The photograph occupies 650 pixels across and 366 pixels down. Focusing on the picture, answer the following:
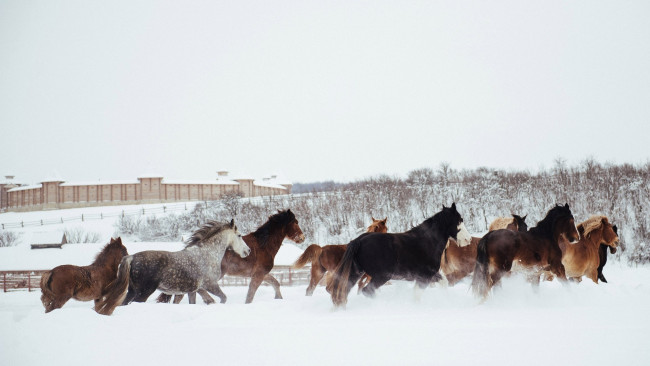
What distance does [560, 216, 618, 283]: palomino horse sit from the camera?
8484 mm

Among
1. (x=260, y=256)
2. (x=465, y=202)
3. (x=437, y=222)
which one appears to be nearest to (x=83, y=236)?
(x=465, y=202)

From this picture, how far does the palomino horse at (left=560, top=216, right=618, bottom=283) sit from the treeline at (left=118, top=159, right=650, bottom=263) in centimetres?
1800

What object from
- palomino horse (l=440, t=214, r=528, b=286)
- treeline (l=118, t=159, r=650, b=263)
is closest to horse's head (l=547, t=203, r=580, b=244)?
palomino horse (l=440, t=214, r=528, b=286)

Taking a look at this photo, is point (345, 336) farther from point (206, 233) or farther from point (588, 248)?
point (588, 248)

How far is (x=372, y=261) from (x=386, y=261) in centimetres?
22

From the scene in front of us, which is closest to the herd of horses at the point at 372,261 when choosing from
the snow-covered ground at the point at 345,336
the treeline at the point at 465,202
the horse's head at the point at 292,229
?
the snow-covered ground at the point at 345,336

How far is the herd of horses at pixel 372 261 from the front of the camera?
21.7ft

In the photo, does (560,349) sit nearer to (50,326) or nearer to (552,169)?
(50,326)

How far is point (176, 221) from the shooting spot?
47031 millimetres

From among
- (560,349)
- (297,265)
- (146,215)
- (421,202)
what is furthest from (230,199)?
(560,349)

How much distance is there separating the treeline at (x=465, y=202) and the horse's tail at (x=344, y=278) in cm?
2209

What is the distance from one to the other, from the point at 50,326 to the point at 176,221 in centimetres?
4484

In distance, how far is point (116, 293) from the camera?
244 inches

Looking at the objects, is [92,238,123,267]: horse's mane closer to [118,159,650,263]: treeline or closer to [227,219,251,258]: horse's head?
[227,219,251,258]: horse's head
